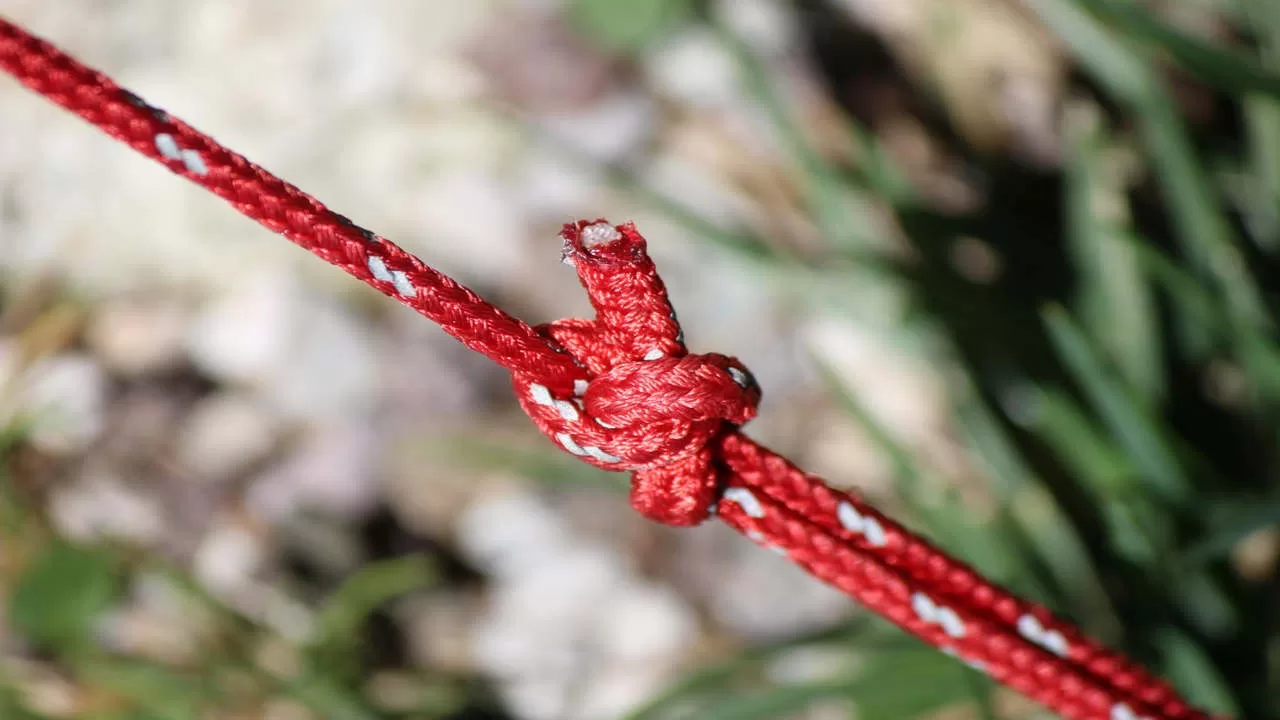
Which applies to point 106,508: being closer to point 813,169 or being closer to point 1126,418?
point 813,169

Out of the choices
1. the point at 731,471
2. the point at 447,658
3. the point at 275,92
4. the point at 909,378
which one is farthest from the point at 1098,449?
the point at 275,92

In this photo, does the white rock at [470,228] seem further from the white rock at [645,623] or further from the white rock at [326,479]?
the white rock at [645,623]

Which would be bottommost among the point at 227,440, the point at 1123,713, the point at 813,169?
the point at 1123,713

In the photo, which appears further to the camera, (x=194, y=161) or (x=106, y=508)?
(x=106, y=508)

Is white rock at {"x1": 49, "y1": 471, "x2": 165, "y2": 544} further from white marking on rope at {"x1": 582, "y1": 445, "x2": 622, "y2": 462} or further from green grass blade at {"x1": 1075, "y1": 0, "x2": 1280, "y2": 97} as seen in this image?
green grass blade at {"x1": 1075, "y1": 0, "x2": 1280, "y2": 97}

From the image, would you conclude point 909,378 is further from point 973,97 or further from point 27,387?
point 27,387

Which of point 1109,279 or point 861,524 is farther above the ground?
point 1109,279

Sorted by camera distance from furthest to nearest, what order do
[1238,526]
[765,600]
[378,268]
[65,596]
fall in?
[765,600]
[65,596]
[1238,526]
[378,268]

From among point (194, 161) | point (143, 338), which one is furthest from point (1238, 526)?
point (143, 338)

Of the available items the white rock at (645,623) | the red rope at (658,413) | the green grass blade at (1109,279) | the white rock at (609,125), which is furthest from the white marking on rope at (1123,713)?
the white rock at (609,125)
